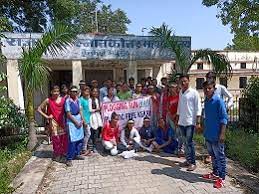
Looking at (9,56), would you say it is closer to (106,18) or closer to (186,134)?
(186,134)

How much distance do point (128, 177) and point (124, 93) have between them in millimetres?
2755

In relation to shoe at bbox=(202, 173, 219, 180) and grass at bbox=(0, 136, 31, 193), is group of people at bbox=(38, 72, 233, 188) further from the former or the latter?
grass at bbox=(0, 136, 31, 193)

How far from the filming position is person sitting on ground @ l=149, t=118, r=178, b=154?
293 inches

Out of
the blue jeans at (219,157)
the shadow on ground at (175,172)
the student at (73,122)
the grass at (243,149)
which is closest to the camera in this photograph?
the blue jeans at (219,157)

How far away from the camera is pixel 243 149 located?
7215 millimetres

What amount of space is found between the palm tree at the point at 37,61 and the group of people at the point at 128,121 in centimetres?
69

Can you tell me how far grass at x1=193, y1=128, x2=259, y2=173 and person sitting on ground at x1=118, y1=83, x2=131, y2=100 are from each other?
2209mm

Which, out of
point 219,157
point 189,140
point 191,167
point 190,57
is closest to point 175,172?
point 191,167

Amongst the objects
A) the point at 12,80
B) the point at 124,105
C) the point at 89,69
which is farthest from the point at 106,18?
the point at 124,105

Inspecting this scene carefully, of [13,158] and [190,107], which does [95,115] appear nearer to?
[13,158]

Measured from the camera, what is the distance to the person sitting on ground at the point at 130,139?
7.50m

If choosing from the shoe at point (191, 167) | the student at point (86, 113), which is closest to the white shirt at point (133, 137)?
the student at point (86, 113)

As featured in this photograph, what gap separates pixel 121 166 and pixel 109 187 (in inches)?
45.8

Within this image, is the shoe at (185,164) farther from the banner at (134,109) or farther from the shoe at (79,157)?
the shoe at (79,157)
